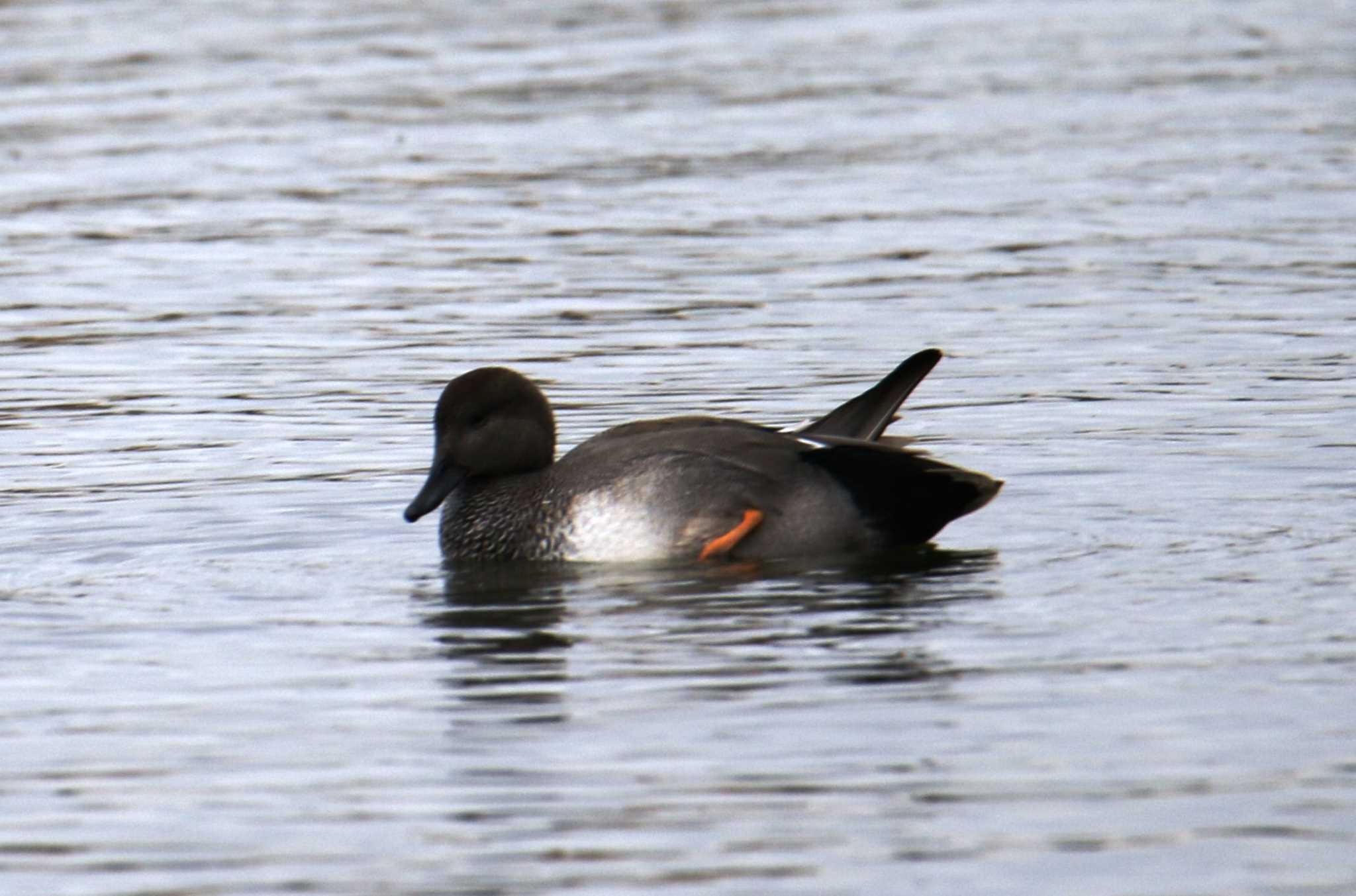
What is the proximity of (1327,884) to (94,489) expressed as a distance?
6.51 meters

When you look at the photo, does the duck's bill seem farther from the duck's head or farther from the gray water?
the gray water

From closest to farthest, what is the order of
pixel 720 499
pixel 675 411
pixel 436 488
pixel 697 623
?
pixel 697 623, pixel 720 499, pixel 436 488, pixel 675 411

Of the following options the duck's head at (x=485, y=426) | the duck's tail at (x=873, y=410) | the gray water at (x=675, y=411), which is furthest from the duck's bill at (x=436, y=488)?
the duck's tail at (x=873, y=410)

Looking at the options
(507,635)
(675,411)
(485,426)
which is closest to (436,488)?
(485,426)

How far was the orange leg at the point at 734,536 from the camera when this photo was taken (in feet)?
30.4

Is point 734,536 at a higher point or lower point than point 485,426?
lower

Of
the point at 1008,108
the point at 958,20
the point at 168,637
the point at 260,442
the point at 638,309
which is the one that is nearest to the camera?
the point at 168,637

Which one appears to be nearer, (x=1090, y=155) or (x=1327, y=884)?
(x=1327, y=884)

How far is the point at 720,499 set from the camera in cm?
929

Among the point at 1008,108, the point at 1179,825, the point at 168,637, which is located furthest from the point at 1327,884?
the point at 1008,108

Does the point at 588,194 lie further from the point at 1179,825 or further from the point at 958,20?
the point at 1179,825

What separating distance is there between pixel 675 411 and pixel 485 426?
2.28 metres

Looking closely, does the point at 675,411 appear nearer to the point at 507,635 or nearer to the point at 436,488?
the point at 436,488

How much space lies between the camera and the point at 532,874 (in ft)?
19.0
